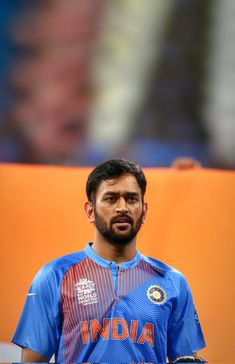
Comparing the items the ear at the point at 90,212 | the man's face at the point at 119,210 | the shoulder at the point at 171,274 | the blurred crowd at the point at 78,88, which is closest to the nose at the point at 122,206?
the man's face at the point at 119,210

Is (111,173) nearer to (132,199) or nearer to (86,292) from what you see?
(132,199)

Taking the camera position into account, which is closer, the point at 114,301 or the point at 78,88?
the point at 114,301

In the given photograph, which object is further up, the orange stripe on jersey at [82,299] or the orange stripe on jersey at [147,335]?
the orange stripe on jersey at [82,299]

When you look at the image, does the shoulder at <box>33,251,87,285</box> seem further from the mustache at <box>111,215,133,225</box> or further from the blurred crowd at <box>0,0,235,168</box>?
the blurred crowd at <box>0,0,235,168</box>

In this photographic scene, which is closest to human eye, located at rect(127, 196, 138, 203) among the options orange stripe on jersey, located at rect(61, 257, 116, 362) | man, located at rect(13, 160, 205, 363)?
man, located at rect(13, 160, 205, 363)

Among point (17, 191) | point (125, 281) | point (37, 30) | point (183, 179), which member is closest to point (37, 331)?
point (125, 281)

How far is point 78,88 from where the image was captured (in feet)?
7.22

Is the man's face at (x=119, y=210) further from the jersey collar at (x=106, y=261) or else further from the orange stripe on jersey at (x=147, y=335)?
the orange stripe on jersey at (x=147, y=335)

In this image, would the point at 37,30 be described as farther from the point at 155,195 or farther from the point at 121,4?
the point at 155,195

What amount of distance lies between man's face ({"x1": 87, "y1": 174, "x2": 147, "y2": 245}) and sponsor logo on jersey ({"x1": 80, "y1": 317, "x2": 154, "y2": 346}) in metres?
0.24

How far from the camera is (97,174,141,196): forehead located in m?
1.74

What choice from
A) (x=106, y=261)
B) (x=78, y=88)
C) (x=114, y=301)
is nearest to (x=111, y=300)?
(x=114, y=301)

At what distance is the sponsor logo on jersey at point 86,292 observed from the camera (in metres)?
1.69

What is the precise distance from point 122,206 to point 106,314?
12.5 inches
